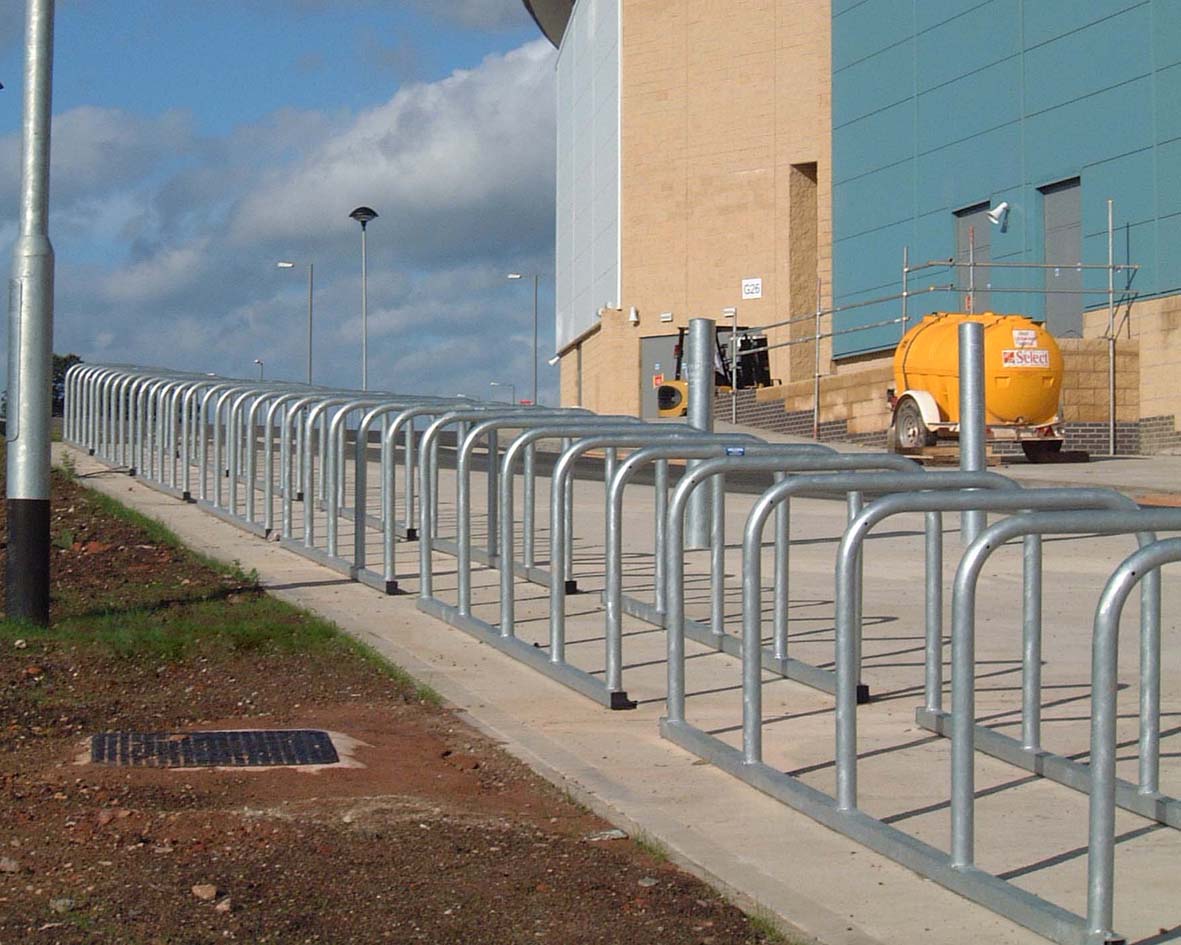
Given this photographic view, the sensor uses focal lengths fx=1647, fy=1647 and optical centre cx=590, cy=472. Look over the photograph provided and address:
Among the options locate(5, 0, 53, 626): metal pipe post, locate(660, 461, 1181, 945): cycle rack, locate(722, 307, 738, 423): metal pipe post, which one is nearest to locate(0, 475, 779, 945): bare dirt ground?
locate(5, 0, 53, 626): metal pipe post

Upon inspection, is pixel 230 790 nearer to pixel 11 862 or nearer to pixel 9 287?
pixel 11 862

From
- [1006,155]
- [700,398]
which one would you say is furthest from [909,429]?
[700,398]

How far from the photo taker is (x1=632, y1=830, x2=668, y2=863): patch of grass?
4.75 meters

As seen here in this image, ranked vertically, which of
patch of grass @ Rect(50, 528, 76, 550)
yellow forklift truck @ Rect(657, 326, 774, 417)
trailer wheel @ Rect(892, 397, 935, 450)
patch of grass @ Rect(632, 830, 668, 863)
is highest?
yellow forklift truck @ Rect(657, 326, 774, 417)

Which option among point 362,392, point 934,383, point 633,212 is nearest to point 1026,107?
point 934,383

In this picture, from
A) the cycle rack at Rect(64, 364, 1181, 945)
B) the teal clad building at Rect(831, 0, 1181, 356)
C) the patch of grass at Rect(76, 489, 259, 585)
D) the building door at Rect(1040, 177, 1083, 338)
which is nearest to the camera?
the cycle rack at Rect(64, 364, 1181, 945)

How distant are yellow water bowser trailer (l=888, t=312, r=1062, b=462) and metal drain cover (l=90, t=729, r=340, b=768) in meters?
18.5

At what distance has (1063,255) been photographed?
30.6m

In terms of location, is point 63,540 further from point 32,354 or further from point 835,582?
point 835,582

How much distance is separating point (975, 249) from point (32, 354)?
27.2 m

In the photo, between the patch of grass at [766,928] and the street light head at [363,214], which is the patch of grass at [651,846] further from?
the street light head at [363,214]

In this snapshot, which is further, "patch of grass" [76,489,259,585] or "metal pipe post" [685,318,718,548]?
"metal pipe post" [685,318,718,548]

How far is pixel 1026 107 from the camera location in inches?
1242

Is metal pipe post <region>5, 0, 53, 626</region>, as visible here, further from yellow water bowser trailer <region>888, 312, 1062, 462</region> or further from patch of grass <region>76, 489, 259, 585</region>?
yellow water bowser trailer <region>888, 312, 1062, 462</region>
